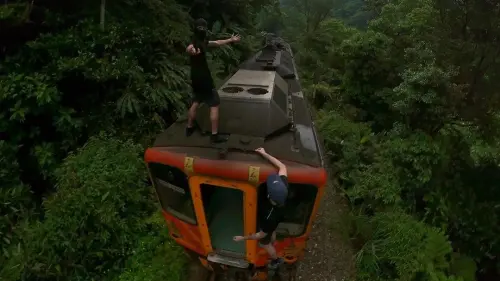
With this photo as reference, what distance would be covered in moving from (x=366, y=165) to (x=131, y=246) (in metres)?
6.25

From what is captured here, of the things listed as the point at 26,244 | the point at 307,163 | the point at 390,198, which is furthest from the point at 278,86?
the point at 26,244

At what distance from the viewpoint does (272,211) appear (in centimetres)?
476

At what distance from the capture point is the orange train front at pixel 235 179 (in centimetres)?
483

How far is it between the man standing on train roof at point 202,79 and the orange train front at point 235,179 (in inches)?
5.9

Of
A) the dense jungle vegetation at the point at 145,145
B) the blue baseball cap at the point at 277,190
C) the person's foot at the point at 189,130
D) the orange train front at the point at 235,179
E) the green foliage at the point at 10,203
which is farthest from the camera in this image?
the green foliage at the point at 10,203

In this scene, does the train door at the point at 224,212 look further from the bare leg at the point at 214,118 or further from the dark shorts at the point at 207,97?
the dark shorts at the point at 207,97

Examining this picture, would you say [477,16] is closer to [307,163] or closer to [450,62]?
[450,62]

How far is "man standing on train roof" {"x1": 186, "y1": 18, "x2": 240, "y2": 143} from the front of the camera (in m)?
5.44

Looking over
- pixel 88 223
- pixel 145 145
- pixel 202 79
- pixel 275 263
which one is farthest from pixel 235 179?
pixel 145 145

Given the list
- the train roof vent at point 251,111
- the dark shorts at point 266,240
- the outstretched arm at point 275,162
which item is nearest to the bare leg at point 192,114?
the train roof vent at point 251,111

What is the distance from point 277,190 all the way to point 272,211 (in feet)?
1.86

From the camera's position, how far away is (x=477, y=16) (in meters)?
9.17

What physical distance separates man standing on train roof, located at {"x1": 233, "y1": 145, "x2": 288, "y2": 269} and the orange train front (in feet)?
0.35

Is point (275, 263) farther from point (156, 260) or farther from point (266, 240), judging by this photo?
point (156, 260)
